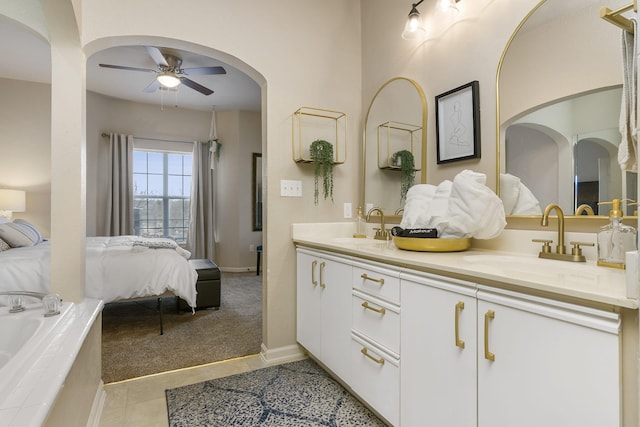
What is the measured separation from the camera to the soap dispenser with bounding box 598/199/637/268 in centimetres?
110

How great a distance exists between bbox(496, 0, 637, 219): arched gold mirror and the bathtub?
6.02ft

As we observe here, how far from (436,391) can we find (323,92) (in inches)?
82.5

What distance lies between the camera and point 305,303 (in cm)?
225

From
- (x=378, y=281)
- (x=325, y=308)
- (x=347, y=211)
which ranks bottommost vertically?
(x=325, y=308)

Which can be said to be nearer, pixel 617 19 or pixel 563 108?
pixel 617 19

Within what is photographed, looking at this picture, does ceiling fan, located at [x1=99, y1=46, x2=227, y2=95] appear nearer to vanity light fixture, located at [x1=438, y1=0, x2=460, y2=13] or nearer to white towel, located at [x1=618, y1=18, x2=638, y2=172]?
vanity light fixture, located at [x1=438, y1=0, x2=460, y2=13]

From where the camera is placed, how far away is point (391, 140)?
91.7 inches

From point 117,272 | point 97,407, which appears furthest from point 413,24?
point 117,272

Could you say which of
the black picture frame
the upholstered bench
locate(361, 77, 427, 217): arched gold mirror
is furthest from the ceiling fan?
Result: the black picture frame

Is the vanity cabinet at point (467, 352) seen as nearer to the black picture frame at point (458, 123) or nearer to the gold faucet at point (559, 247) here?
the gold faucet at point (559, 247)

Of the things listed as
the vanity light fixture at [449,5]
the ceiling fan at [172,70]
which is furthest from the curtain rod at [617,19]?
the ceiling fan at [172,70]

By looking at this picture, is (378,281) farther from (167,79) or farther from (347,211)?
(167,79)

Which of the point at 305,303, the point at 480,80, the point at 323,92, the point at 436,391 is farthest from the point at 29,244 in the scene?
the point at 480,80

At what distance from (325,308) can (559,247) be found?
3.98 feet
